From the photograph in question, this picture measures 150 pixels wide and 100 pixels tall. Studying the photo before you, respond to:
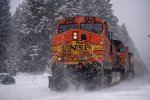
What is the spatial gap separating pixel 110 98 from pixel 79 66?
3.68 metres

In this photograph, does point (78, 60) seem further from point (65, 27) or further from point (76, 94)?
point (65, 27)

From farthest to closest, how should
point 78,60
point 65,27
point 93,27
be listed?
point 65,27
point 93,27
point 78,60

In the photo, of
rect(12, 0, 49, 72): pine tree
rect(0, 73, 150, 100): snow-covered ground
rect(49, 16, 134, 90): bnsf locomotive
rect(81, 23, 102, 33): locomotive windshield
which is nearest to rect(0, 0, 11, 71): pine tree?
rect(12, 0, 49, 72): pine tree

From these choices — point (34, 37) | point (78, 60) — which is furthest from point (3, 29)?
point (78, 60)

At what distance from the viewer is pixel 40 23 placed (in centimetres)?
3600

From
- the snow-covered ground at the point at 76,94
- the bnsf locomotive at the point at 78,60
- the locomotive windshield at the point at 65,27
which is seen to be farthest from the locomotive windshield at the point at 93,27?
the snow-covered ground at the point at 76,94

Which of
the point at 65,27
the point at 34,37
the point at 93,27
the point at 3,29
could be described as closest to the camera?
the point at 93,27

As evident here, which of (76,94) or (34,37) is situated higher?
(34,37)

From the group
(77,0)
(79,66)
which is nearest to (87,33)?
(79,66)

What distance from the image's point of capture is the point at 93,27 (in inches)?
614

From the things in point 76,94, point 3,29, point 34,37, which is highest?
point 3,29

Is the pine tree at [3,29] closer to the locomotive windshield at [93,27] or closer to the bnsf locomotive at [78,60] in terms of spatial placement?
the locomotive windshield at [93,27]

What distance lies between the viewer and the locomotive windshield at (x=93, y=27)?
1552 centimetres

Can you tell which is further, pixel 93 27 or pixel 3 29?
pixel 3 29
